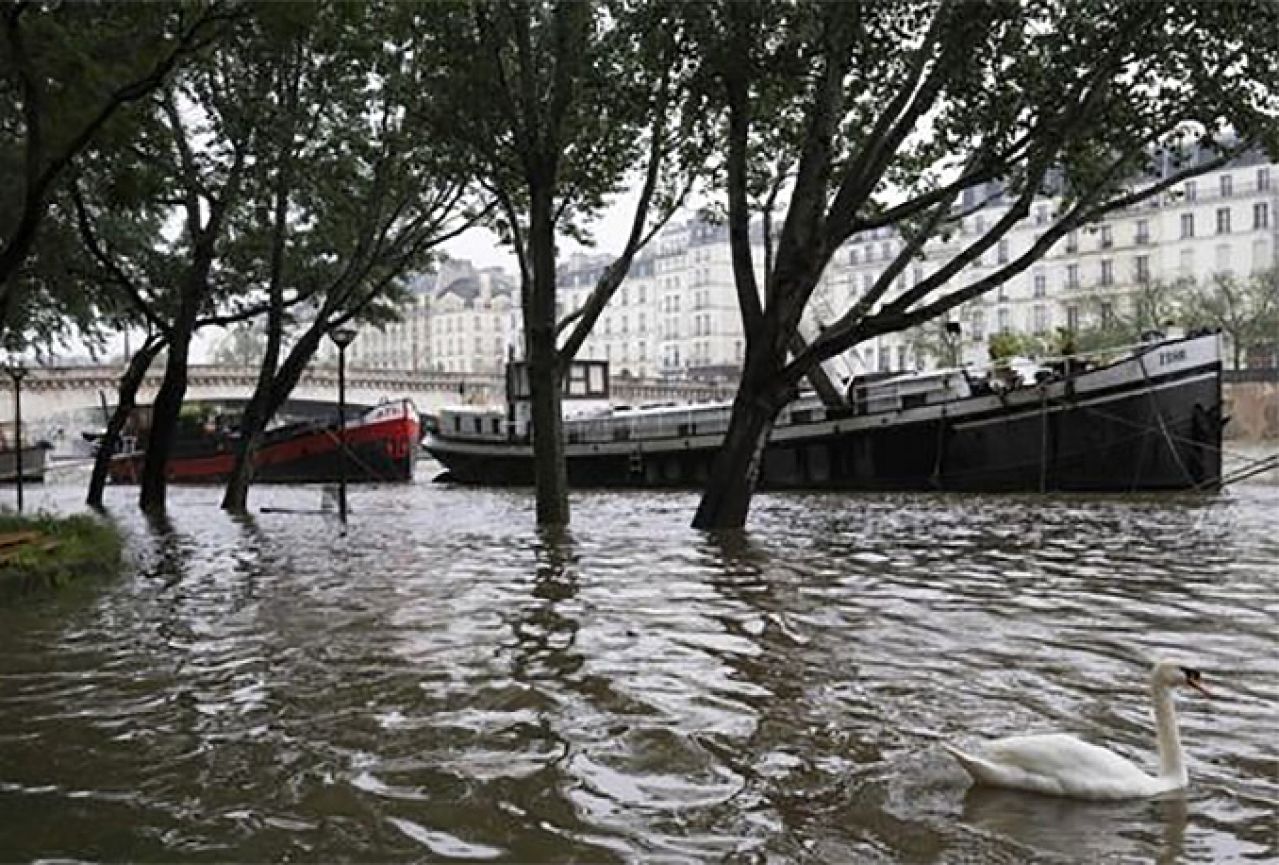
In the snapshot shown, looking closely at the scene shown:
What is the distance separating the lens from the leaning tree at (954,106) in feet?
46.5

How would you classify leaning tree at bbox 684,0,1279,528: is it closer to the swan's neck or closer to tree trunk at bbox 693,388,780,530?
tree trunk at bbox 693,388,780,530

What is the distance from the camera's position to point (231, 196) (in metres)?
20.6

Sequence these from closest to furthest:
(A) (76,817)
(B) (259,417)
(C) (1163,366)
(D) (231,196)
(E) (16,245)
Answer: (A) (76,817) < (E) (16,245) < (D) (231,196) < (B) (259,417) < (C) (1163,366)

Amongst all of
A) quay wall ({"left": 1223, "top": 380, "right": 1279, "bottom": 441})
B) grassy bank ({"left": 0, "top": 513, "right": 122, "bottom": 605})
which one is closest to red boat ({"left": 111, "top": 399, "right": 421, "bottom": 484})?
grassy bank ({"left": 0, "top": 513, "right": 122, "bottom": 605})

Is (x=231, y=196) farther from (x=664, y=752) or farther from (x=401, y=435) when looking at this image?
(x=401, y=435)

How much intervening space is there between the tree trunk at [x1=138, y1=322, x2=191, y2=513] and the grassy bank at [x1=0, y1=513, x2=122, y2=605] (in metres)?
8.31

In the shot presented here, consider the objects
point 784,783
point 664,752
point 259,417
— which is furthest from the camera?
point 259,417

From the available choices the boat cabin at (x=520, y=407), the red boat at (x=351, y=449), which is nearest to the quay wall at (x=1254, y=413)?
the boat cabin at (x=520, y=407)

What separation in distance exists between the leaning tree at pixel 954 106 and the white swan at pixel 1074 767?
10.7m

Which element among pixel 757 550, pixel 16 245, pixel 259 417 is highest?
pixel 16 245

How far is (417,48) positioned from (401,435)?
83.8 feet

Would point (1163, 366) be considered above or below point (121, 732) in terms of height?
above

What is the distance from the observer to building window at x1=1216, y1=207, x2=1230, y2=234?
8206cm

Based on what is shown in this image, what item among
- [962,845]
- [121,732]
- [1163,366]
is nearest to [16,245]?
[121,732]
